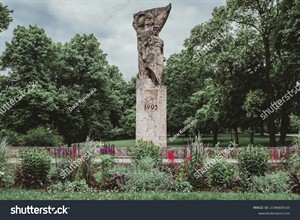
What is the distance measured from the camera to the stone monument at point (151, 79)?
17328 mm

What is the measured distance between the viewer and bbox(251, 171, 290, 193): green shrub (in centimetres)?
1096

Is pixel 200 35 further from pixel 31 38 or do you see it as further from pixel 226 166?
pixel 226 166

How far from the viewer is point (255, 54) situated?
1212 inches

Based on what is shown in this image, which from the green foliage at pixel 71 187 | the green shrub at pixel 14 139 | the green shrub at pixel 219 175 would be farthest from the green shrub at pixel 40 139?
the green shrub at pixel 219 175

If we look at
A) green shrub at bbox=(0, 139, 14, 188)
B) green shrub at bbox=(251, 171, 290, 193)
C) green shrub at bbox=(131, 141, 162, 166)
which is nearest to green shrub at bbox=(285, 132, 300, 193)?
green shrub at bbox=(251, 171, 290, 193)

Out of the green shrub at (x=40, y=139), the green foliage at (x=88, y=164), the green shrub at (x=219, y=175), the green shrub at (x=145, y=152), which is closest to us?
the green shrub at (x=219, y=175)

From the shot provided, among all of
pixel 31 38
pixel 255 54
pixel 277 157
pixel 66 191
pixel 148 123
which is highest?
pixel 31 38

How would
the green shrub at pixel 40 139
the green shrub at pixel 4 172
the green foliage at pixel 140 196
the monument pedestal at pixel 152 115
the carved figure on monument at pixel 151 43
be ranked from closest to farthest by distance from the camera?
the green foliage at pixel 140 196 < the green shrub at pixel 4 172 < the monument pedestal at pixel 152 115 < the carved figure on monument at pixel 151 43 < the green shrub at pixel 40 139

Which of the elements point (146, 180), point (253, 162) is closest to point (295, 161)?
point (253, 162)

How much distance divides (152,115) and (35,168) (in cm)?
684

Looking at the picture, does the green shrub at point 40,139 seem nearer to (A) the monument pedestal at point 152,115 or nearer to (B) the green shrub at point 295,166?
(A) the monument pedestal at point 152,115

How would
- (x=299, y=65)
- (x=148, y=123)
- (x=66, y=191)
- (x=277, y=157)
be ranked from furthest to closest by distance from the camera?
(x=299, y=65) < (x=148, y=123) < (x=277, y=157) < (x=66, y=191)

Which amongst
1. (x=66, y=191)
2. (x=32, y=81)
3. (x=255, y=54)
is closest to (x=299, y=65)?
(x=255, y=54)

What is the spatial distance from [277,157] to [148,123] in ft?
20.0
